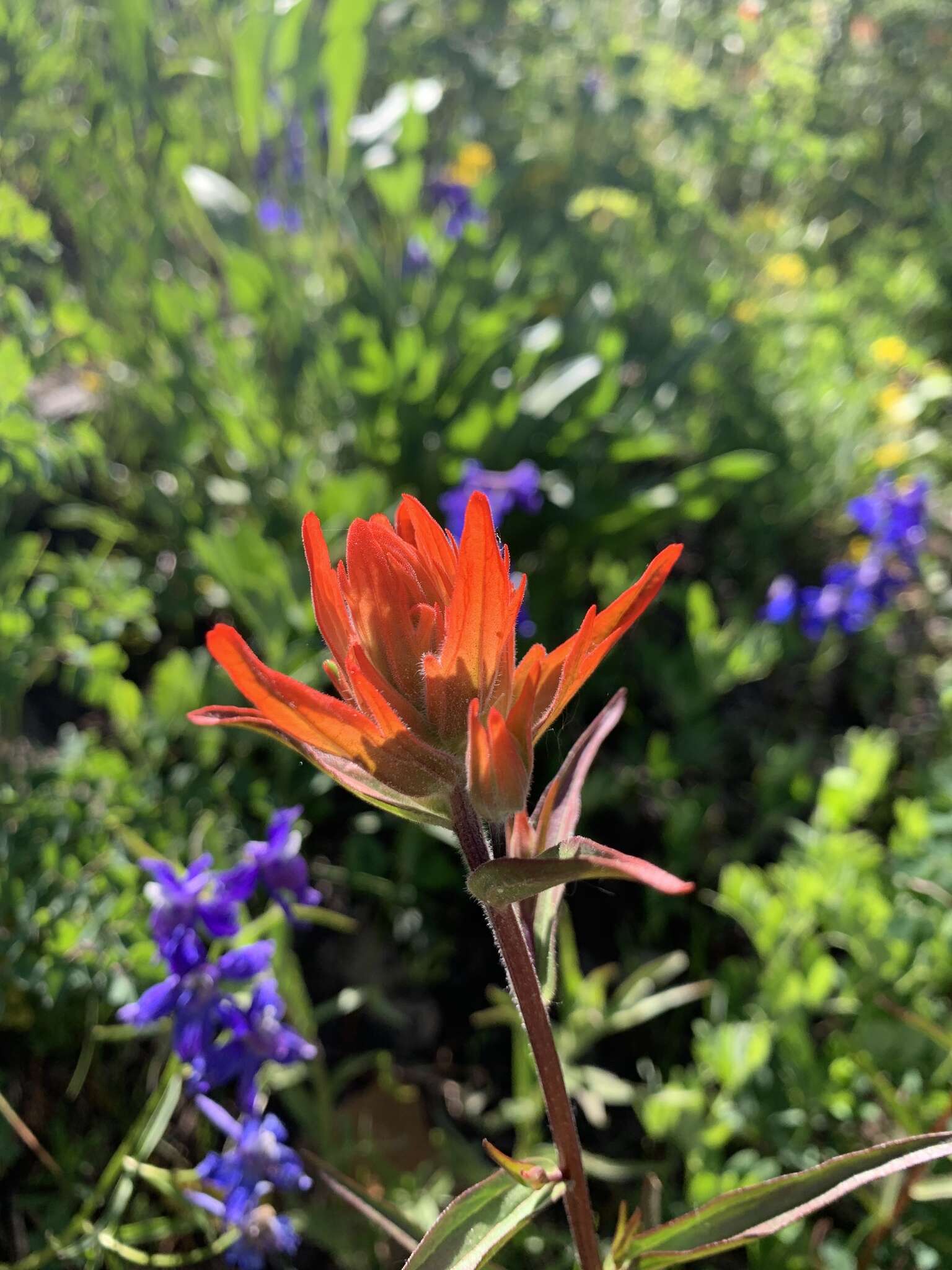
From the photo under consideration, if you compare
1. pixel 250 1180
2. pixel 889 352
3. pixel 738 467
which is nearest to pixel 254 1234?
pixel 250 1180

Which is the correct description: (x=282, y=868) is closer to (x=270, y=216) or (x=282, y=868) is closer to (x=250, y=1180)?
(x=250, y=1180)

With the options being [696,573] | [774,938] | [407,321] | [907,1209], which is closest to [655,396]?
[696,573]

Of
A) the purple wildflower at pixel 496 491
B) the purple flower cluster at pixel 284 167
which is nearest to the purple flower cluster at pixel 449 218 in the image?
the purple flower cluster at pixel 284 167

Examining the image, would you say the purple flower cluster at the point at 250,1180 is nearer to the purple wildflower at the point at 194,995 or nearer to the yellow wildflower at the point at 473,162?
the purple wildflower at the point at 194,995

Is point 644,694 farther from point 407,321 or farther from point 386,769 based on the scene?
point 386,769

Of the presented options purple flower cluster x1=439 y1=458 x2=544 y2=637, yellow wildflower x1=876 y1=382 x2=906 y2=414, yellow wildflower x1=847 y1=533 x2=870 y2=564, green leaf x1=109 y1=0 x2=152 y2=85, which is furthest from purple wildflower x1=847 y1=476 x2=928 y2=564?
green leaf x1=109 y1=0 x2=152 y2=85

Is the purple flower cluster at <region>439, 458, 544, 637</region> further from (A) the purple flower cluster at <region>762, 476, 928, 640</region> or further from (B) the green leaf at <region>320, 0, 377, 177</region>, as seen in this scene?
(B) the green leaf at <region>320, 0, 377, 177</region>

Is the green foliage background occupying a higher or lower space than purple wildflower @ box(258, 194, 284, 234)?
lower

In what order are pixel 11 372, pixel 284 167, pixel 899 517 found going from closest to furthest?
pixel 11 372
pixel 899 517
pixel 284 167
